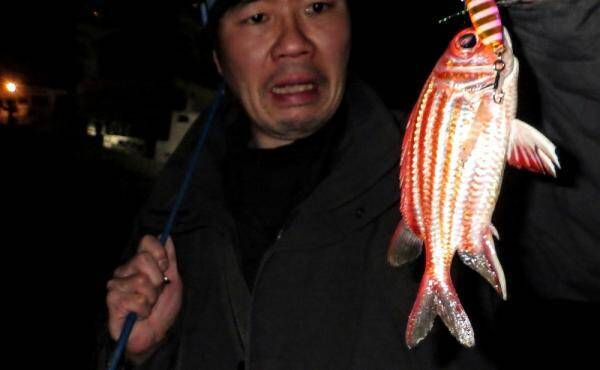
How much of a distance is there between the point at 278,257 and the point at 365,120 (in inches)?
40.5

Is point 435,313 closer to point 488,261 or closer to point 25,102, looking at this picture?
point 488,261

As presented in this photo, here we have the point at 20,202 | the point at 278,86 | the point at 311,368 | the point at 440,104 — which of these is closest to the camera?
the point at 440,104

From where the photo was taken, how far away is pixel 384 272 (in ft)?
9.23

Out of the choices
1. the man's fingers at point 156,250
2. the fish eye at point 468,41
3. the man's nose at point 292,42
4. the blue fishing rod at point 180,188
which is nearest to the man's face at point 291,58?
the man's nose at point 292,42

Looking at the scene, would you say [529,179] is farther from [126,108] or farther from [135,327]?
[126,108]

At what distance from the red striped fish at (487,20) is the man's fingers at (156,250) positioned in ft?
8.39

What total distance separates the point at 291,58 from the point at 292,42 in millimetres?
102

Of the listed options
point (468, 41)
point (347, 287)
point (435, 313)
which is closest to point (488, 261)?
point (435, 313)

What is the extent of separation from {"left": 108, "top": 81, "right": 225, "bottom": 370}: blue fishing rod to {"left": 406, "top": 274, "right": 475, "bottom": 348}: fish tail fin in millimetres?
2187

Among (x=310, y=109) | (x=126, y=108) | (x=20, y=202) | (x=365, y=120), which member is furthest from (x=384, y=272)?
(x=126, y=108)

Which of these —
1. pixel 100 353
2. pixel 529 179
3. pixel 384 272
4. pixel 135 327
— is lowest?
pixel 100 353

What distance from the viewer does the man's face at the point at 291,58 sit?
10.3 feet

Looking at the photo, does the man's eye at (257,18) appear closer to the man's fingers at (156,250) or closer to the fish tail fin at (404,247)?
the man's fingers at (156,250)

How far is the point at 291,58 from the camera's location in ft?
10.3
